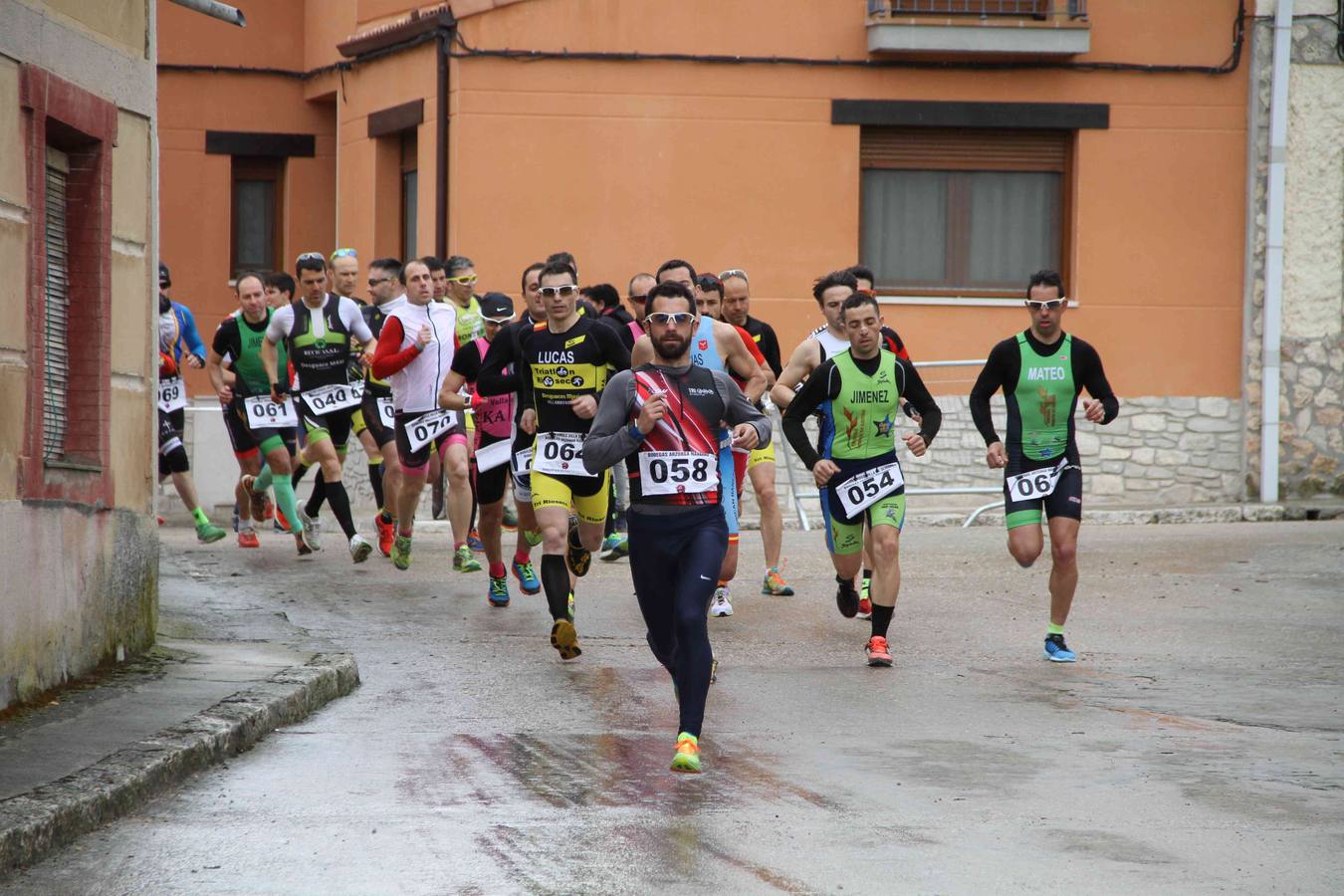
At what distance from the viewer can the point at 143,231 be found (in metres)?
9.73

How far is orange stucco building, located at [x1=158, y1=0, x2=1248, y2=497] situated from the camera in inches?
806

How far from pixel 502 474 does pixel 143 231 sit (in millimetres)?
3220

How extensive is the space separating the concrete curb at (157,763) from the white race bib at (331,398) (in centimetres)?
557

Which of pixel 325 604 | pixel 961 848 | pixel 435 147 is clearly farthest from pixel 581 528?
pixel 435 147

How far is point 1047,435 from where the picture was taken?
34.9 feet

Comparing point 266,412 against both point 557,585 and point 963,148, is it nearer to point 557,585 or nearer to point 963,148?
point 557,585

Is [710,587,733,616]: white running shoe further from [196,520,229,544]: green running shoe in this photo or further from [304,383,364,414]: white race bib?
[196,520,229,544]: green running shoe

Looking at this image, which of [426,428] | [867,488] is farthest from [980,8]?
[867,488]

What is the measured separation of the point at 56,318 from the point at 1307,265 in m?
14.6

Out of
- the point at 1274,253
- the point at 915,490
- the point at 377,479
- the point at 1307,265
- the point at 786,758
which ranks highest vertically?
the point at 1274,253

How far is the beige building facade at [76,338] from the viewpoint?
8047 millimetres

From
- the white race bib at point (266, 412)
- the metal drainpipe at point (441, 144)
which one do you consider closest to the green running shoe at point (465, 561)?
the white race bib at point (266, 412)

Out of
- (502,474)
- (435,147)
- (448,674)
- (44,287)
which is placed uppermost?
(435,147)

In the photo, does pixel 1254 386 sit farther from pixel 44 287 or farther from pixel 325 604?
pixel 44 287
